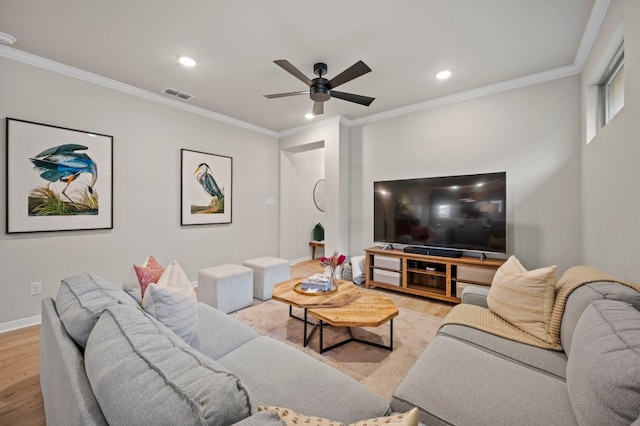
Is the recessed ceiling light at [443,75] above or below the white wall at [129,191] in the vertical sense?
above

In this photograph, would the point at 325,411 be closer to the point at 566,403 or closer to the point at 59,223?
the point at 566,403

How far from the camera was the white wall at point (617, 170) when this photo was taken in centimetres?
156

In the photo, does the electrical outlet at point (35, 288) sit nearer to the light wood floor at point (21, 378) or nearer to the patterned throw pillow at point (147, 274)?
the light wood floor at point (21, 378)

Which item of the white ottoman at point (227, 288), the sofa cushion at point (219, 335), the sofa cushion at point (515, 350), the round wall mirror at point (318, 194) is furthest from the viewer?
the round wall mirror at point (318, 194)

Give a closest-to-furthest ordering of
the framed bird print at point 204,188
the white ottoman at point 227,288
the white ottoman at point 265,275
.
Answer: the white ottoman at point 227,288
the white ottoman at point 265,275
the framed bird print at point 204,188

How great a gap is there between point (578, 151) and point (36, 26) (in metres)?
5.29

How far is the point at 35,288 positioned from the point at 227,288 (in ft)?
6.17

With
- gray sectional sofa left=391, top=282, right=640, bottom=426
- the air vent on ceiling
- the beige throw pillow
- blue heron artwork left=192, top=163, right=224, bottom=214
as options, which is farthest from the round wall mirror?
gray sectional sofa left=391, top=282, right=640, bottom=426

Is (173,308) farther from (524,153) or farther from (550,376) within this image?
(524,153)

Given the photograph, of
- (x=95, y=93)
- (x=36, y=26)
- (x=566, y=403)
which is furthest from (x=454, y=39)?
(x=95, y=93)

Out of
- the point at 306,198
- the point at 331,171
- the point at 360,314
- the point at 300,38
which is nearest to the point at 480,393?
the point at 360,314

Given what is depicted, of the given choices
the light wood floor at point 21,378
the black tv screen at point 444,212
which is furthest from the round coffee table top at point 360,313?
the black tv screen at point 444,212

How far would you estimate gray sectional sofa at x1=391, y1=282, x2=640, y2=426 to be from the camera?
83cm

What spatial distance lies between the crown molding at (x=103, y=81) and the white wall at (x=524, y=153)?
2971 mm
